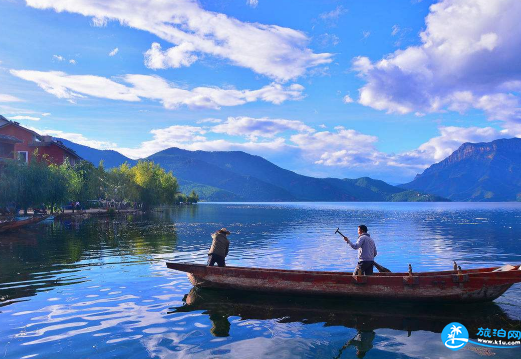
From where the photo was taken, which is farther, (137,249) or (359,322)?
(137,249)

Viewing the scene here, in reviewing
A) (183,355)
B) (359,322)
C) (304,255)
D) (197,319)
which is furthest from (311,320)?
(304,255)

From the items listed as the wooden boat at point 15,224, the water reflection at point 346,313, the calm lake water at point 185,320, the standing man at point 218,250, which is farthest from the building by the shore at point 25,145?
the water reflection at point 346,313

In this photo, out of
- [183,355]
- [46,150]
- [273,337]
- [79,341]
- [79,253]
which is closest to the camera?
[183,355]

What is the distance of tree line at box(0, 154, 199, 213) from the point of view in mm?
54781

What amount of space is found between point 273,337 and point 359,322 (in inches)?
141

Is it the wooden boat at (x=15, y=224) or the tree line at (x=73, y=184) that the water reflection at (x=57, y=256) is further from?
the tree line at (x=73, y=184)

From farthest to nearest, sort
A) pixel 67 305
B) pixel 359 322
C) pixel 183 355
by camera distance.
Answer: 1. pixel 67 305
2. pixel 359 322
3. pixel 183 355

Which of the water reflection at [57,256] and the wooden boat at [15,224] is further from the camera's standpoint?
the wooden boat at [15,224]

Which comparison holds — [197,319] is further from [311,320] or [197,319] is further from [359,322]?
[359,322]

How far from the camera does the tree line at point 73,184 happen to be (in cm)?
A: 5478

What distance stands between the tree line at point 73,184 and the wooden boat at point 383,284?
165 feet

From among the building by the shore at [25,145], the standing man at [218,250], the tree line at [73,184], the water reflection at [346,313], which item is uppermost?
the building by the shore at [25,145]

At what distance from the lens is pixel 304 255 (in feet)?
104

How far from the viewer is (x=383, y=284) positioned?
15141 millimetres
